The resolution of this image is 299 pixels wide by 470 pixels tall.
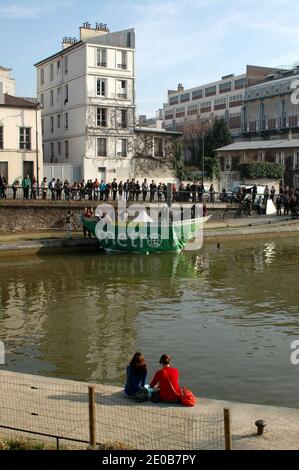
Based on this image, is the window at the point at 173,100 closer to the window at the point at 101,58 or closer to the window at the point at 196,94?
the window at the point at 196,94

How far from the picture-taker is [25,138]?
49.8 metres

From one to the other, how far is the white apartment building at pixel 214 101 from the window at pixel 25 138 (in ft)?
184

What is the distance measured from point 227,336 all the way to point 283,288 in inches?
323

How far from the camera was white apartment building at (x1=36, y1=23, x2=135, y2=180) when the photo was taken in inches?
2275

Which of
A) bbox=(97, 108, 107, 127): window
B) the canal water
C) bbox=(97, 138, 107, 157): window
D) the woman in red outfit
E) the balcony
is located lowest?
the canal water

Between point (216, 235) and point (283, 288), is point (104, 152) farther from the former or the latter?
point (283, 288)

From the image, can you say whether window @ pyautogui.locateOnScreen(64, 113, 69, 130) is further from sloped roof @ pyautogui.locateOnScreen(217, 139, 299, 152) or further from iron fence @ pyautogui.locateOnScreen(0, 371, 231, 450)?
iron fence @ pyautogui.locateOnScreen(0, 371, 231, 450)

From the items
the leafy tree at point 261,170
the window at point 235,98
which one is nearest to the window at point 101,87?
the leafy tree at point 261,170

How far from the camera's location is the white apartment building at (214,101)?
107 m

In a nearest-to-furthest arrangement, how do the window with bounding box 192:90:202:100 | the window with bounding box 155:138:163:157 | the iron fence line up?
the iron fence → the window with bounding box 155:138:163:157 → the window with bounding box 192:90:202:100

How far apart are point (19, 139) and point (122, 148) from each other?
506 inches

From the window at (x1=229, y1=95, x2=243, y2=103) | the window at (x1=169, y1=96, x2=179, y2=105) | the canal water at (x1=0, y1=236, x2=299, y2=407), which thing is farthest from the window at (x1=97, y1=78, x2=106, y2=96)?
the window at (x1=169, y1=96, x2=179, y2=105)

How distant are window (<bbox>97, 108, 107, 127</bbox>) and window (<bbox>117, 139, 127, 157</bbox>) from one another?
2.27m

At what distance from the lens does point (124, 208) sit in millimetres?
43406
